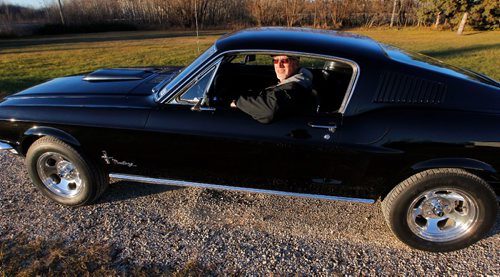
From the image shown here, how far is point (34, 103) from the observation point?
291cm

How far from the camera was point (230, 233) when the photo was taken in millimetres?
2836

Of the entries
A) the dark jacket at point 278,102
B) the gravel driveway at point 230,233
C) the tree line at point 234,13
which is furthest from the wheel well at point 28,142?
the tree line at point 234,13

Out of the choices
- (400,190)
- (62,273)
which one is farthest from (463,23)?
(62,273)

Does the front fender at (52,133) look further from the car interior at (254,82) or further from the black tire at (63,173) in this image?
the car interior at (254,82)

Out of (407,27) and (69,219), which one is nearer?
(69,219)

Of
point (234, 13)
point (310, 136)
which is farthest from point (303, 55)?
point (234, 13)

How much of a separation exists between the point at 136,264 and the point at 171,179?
2.39 feet

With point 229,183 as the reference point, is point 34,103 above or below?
above

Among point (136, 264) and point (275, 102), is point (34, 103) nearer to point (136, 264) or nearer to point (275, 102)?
point (136, 264)

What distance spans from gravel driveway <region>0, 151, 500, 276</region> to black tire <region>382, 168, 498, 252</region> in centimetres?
13

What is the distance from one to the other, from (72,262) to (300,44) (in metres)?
2.34

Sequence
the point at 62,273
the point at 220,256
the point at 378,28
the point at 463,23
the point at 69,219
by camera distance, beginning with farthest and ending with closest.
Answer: the point at 378,28
the point at 463,23
the point at 69,219
the point at 220,256
the point at 62,273

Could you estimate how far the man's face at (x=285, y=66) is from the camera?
2650 millimetres

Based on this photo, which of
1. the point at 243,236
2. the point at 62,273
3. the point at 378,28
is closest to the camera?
the point at 62,273
